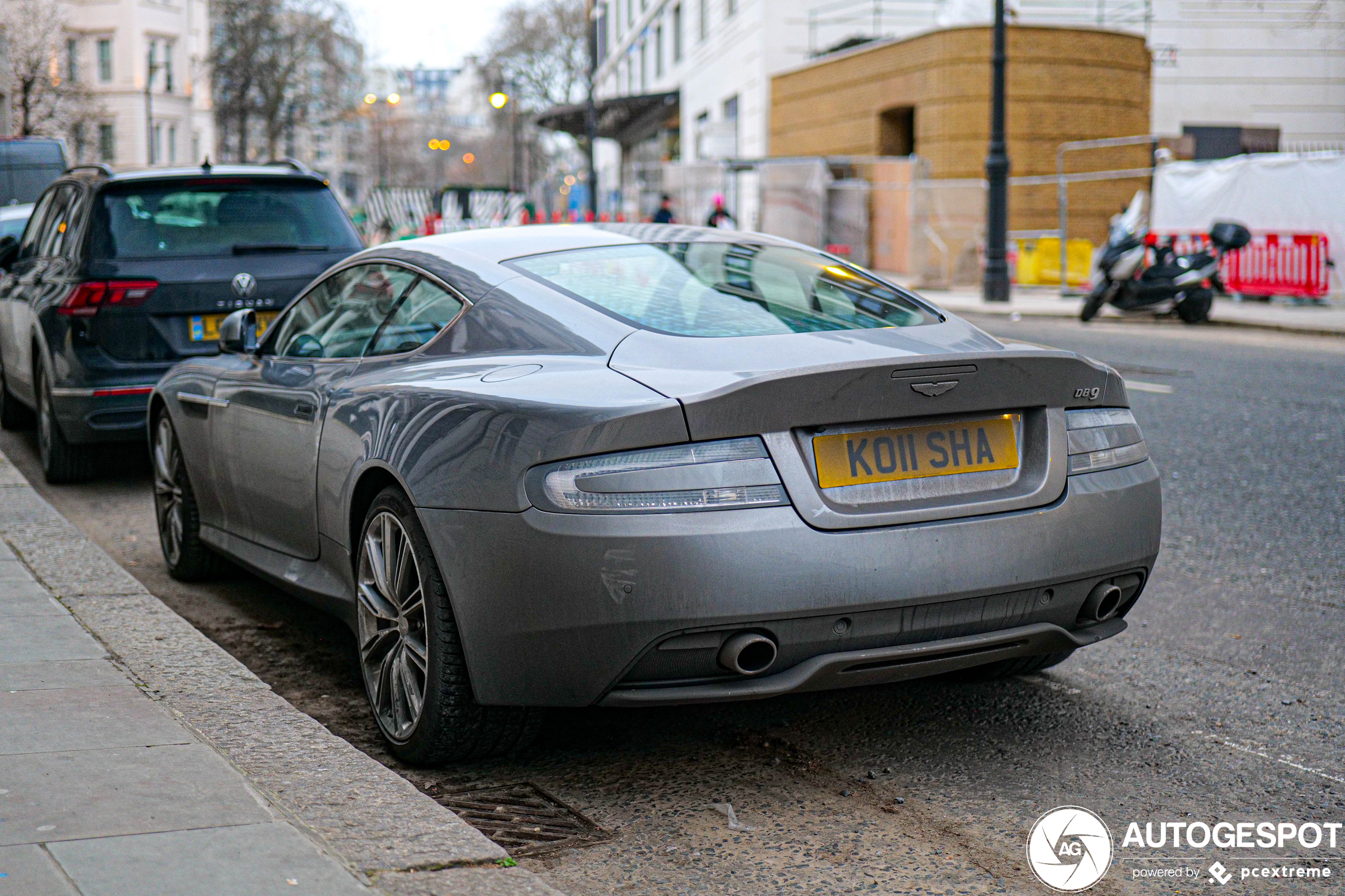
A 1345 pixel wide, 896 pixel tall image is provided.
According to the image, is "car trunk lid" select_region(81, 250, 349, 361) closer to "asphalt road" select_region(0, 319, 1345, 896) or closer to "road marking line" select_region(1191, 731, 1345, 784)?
"asphalt road" select_region(0, 319, 1345, 896)

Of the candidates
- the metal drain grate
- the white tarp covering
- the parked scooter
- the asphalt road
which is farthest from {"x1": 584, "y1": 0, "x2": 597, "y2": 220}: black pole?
the metal drain grate

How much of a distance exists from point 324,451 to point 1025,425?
2011mm

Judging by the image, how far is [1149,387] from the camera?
10.9 metres

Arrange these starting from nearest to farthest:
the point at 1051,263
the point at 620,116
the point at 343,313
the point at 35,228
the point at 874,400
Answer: the point at 874,400
the point at 343,313
the point at 35,228
the point at 1051,263
the point at 620,116

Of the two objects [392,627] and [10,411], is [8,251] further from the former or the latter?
[392,627]

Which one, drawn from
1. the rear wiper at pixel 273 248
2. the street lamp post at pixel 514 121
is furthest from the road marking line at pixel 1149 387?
the street lamp post at pixel 514 121

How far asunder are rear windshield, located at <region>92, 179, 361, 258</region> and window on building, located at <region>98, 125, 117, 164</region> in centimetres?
7313

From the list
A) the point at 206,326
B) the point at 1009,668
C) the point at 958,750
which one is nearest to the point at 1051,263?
the point at 206,326

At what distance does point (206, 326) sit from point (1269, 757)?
5.91 metres

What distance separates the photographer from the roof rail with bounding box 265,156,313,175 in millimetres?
8258

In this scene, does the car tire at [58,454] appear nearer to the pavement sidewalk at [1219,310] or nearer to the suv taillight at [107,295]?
the suv taillight at [107,295]

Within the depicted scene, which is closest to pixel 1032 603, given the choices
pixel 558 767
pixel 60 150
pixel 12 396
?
pixel 558 767

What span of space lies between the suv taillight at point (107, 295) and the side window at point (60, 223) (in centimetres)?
64

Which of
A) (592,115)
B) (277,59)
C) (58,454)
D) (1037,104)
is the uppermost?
(277,59)
